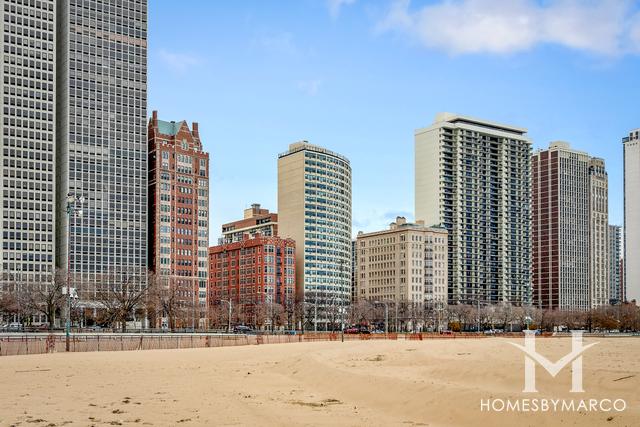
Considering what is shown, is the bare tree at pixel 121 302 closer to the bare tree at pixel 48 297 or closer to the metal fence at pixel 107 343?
the bare tree at pixel 48 297

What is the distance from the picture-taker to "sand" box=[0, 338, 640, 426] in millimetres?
30594

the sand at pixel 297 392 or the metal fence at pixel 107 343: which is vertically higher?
A: the sand at pixel 297 392

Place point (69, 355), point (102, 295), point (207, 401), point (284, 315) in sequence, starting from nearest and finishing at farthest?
point (207, 401)
point (69, 355)
point (102, 295)
point (284, 315)

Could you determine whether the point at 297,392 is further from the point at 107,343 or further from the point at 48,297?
the point at 48,297

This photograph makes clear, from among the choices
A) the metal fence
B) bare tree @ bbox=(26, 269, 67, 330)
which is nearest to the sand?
the metal fence

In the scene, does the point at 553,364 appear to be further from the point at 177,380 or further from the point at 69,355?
the point at 69,355

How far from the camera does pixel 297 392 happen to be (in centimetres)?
4012

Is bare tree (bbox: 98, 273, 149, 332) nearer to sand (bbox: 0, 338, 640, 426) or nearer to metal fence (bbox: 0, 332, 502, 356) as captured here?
metal fence (bbox: 0, 332, 502, 356)

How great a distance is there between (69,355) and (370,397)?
1367 inches

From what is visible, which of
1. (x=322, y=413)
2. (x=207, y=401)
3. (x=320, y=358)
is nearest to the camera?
(x=322, y=413)

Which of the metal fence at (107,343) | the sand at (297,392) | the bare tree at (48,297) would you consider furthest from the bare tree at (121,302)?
the sand at (297,392)

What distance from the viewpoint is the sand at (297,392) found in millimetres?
30594

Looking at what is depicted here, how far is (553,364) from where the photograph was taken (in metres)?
43.2

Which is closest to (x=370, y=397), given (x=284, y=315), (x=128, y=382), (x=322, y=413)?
(x=322, y=413)
